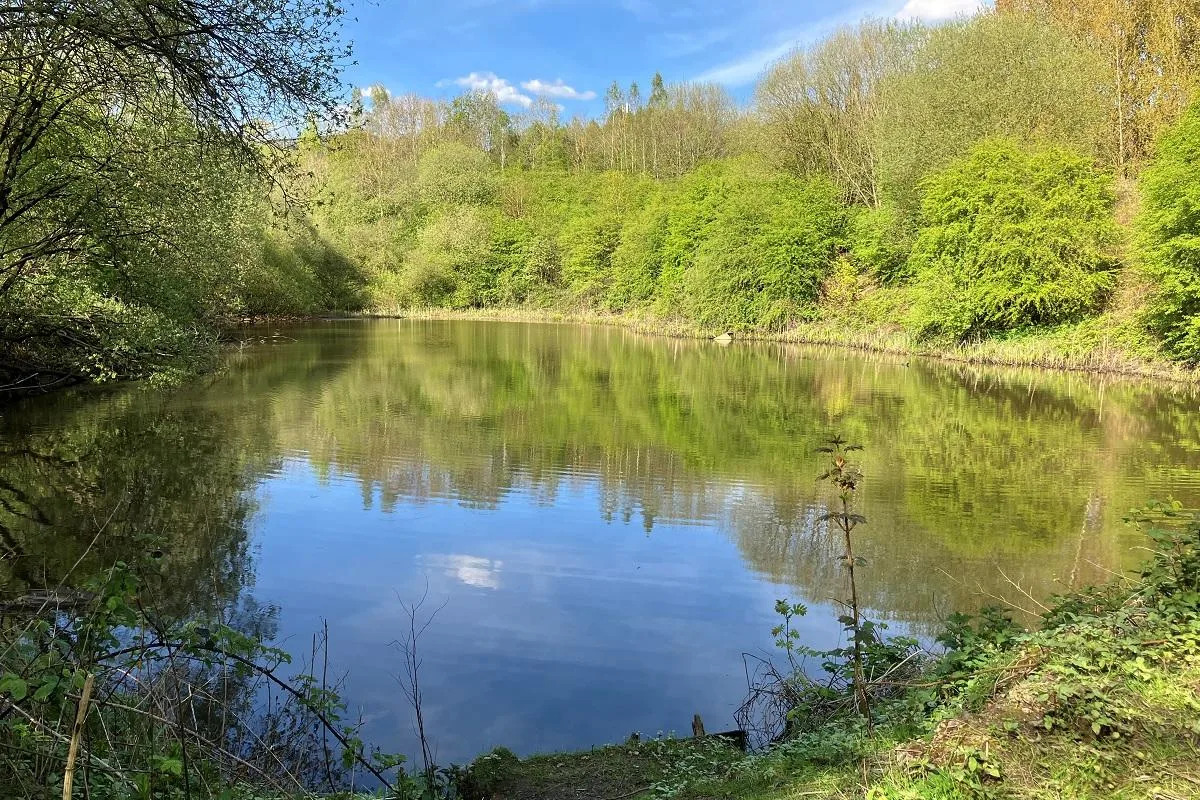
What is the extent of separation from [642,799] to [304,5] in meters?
7.24

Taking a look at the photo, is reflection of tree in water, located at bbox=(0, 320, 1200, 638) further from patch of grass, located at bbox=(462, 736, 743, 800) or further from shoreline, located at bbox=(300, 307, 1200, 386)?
patch of grass, located at bbox=(462, 736, 743, 800)

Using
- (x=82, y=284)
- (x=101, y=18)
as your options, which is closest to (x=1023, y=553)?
(x=101, y=18)

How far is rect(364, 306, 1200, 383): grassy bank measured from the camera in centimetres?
2261

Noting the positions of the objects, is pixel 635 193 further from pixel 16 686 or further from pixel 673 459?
pixel 16 686

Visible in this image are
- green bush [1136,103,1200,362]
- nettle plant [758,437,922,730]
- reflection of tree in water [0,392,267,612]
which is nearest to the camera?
nettle plant [758,437,922,730]

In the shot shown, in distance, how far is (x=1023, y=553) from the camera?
8.99 meters

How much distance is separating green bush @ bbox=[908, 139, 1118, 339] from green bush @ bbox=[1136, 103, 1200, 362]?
3.46 m

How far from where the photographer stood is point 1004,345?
1067 inches

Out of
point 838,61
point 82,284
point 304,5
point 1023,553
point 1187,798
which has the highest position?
point 838,61

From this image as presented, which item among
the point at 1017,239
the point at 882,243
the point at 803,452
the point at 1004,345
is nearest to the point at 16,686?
the point at 803,452

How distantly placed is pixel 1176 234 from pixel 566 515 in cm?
1943

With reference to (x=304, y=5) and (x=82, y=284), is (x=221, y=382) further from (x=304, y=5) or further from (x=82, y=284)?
(x=304, y=5)

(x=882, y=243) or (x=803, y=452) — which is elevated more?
(x=882, y=243)

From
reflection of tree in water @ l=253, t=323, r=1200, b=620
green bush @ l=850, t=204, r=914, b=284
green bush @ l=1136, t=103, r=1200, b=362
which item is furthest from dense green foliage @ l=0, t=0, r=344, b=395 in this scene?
green bush @ l=850, t=204, r=914, b=284
